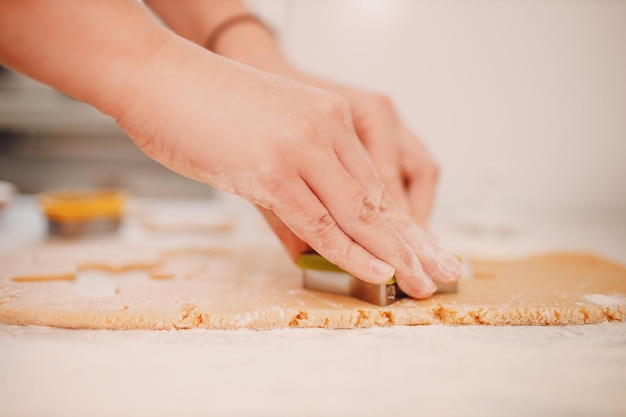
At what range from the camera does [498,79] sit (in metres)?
1.70

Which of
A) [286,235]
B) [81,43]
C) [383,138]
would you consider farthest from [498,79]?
[81,43]

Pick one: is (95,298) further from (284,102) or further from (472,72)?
(472,72)

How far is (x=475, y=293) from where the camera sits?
777mm

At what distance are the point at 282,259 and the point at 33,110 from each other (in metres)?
1.86

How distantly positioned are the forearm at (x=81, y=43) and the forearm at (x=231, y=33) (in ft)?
1.19

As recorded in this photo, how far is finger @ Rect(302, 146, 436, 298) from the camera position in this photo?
63 centimetres

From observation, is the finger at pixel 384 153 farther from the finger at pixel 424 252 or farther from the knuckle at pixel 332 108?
the knuckle at pixel 332 108

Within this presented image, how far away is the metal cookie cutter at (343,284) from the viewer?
710 mm

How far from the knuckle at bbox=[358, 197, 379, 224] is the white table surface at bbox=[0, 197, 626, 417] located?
0.15 m

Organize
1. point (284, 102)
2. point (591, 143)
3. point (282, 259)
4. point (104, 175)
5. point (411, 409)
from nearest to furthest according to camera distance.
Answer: point (411, 409), point (284, 102), point (282, 259), point (591, 143), point (104, 175)

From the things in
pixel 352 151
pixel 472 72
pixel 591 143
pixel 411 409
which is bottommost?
pixel 411 409

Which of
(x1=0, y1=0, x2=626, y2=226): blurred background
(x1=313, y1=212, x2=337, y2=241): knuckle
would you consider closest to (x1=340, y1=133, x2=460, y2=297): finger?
(x1=313, y1=212, x2=337, y2=241): knuckle

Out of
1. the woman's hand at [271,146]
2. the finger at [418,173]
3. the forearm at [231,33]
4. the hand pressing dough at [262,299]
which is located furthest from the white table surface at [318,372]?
the forearm at [231,33]

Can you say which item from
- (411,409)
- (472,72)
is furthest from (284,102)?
(472,72)
